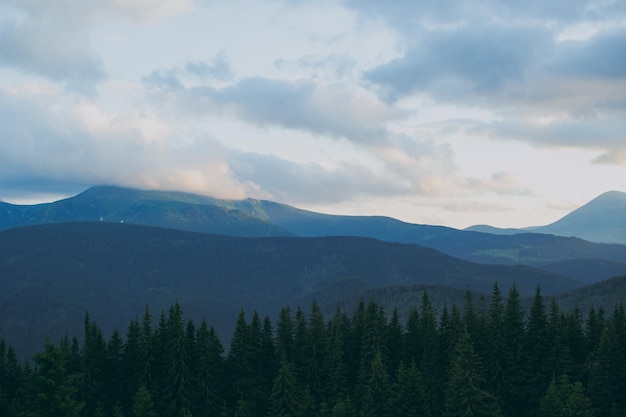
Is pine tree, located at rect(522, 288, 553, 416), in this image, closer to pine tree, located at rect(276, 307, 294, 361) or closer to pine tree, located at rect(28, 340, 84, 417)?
pine tree, located at rect(276, 307, 294, 361)

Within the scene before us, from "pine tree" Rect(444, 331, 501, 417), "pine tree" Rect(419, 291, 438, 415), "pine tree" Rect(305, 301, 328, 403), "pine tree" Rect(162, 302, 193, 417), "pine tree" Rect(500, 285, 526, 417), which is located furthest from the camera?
"pine tree" Rect(305, 301, 328, 403)

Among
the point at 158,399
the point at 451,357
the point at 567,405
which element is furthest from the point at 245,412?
the point at 567,405

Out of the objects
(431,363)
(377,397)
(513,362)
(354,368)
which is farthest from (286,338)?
(513,362)

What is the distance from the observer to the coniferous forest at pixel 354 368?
8775 cm

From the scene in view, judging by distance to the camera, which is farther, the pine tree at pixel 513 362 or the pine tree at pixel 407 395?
the pine tree at pixel 513 362

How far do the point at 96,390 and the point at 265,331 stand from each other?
83.3 ft

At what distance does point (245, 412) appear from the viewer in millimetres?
94438

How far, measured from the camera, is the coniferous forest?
288 feet

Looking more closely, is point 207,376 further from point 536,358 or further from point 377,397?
point 536,358

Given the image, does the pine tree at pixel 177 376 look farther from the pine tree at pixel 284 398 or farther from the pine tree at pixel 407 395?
the pine tree at pixel 407 395

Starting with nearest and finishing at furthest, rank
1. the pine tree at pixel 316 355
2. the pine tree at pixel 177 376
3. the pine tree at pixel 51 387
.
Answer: the pine tree at pixel 51 387
the pine tree at pixel 177 376
the pine tree at pixel 316 355

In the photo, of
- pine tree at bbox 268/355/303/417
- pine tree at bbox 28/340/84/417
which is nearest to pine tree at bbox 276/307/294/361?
pine tree at bbox 268/355/303/417

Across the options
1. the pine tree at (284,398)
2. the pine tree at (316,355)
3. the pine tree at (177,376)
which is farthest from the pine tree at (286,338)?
the pine tree at (284,398)

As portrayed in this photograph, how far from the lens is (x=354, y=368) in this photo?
109375 millimetres
